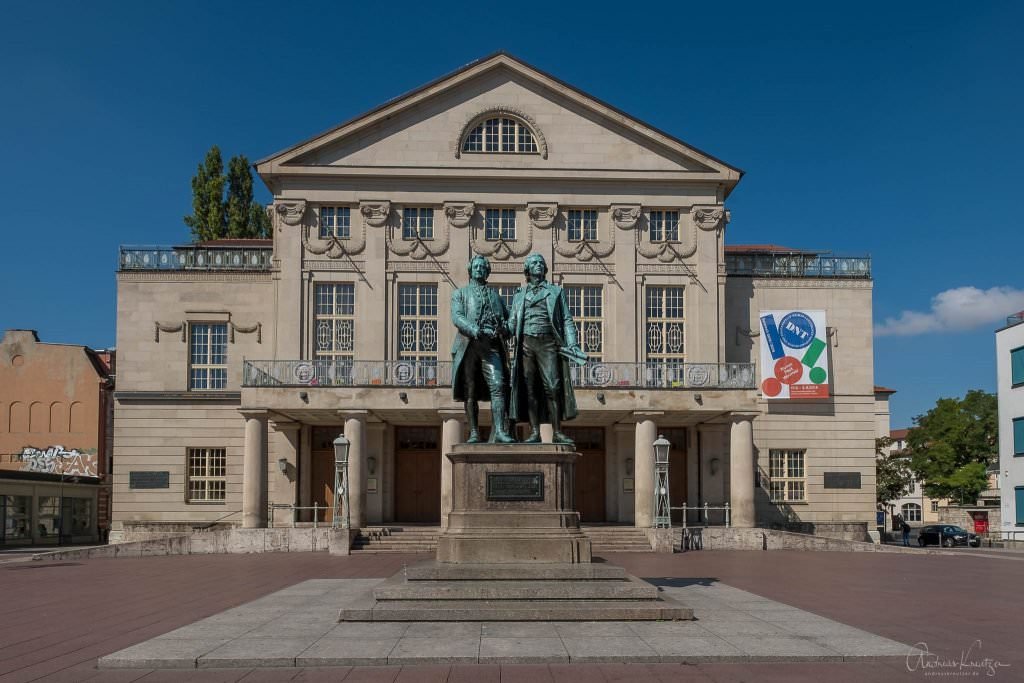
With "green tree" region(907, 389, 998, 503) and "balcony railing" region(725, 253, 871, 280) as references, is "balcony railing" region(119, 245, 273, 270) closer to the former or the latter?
"balcony railing" region(725, 253, 871, 280)

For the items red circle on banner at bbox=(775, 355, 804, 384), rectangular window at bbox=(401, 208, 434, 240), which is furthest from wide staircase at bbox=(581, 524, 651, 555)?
rectangular window at bbox=(401, 208, 434, 240)

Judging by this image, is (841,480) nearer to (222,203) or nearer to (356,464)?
(356,464)

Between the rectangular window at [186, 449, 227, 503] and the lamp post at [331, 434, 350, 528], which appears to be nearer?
the lamp post at [331, 434, 350, 528]

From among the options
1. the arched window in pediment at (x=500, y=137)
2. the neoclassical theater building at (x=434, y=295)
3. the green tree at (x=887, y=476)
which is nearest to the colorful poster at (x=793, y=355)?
the neoclassical theater building at (x=434, y=295)

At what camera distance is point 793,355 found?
1537 inches

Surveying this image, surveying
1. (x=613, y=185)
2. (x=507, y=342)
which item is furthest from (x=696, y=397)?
(x=507, y=342)

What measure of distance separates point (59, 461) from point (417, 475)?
66.1 feet

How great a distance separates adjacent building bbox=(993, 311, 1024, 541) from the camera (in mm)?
44062

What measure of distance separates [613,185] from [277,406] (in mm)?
15428

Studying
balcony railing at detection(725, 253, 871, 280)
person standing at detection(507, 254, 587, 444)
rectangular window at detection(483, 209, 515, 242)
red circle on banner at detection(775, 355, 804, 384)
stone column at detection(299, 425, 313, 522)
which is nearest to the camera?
person standing at detection(507, 254, 587, 444)

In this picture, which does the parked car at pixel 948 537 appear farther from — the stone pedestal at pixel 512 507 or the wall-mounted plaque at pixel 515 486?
the wall-mounted plaque at pixel 515 486

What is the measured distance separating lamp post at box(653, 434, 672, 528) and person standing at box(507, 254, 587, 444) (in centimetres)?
1673

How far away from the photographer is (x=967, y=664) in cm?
996

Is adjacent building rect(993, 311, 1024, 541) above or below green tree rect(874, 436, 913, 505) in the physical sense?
above
